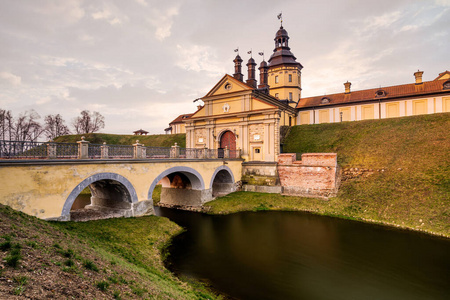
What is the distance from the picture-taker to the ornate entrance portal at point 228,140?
975 inches

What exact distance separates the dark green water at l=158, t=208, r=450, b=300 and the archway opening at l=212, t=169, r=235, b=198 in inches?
259

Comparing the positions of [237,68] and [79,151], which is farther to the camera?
[237,68]

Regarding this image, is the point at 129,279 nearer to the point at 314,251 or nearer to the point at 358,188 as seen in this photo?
the point at 314,251

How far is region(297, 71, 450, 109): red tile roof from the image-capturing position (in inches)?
1160

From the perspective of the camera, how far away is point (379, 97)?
31891mm

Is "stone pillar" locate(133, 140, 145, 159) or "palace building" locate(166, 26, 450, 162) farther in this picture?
"palace building" locate(166, 26, 450, 162)

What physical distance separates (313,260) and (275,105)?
22.5 m

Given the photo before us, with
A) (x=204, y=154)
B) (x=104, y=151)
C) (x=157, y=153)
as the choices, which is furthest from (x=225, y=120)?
(x=104, y=151)

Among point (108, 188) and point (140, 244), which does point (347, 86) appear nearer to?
point (108, 188)

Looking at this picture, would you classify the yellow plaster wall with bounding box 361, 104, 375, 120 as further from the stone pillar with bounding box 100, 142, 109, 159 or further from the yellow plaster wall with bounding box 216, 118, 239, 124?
the stone pillar with bounding box 100, 142, 109, 159

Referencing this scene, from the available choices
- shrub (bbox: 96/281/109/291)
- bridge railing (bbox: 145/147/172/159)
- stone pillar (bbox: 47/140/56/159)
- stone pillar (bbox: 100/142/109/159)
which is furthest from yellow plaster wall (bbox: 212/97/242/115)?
shrub (bbox: 96/281/109/291)

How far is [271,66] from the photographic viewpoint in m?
39.8

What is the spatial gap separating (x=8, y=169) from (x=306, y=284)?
1124cm

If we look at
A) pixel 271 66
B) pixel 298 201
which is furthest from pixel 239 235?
pixel 271 66
